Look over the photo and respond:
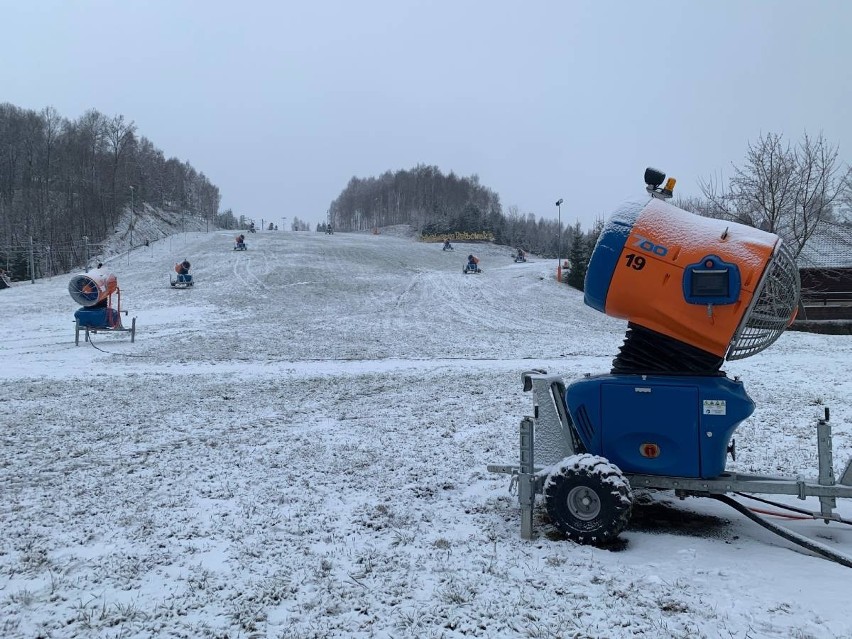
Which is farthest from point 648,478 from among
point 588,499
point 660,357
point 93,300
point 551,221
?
point 551,221

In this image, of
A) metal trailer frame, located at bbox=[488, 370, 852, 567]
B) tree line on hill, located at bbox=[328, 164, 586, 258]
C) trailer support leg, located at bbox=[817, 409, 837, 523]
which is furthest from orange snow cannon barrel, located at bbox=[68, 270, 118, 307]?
tree line on hill, located at bbox=[328, 164, 586, 258]

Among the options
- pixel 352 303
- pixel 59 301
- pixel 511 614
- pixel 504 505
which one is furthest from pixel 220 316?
pixel 511 614

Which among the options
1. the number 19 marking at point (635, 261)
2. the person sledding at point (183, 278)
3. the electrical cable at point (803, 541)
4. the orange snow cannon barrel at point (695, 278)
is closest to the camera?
the electrical cable at point (803, 541)

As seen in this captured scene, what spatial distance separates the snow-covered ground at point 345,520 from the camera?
3578 mm

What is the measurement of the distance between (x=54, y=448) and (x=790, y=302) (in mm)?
8290

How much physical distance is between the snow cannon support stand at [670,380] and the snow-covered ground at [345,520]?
434 mm

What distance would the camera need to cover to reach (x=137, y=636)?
342 cm

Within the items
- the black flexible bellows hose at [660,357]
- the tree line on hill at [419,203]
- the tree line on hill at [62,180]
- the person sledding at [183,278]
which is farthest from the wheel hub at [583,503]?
the tree line on hill at [419,203]

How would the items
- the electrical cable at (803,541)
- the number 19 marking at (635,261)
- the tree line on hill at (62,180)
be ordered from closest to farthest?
the electrical cable at (803,541)
the number 19 marking at (635,261)
the tree line on hill at (62,180)

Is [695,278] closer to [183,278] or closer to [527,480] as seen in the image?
[527,480]

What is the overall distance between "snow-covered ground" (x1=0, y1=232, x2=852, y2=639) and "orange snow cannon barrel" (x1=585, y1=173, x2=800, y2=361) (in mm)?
1696

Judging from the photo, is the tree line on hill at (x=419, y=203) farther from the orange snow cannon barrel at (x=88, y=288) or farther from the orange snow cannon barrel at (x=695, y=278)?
the orange snow cannon barrel at (x=695, y=278)

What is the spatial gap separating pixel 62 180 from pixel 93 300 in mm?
64635

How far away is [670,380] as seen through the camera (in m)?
4.61
